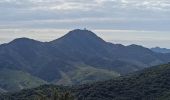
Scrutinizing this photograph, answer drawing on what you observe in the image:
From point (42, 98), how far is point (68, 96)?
7.01 m

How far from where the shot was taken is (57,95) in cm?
10456

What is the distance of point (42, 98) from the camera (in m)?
106

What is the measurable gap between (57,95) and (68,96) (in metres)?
3.07

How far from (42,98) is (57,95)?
13.2 ft

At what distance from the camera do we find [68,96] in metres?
103
